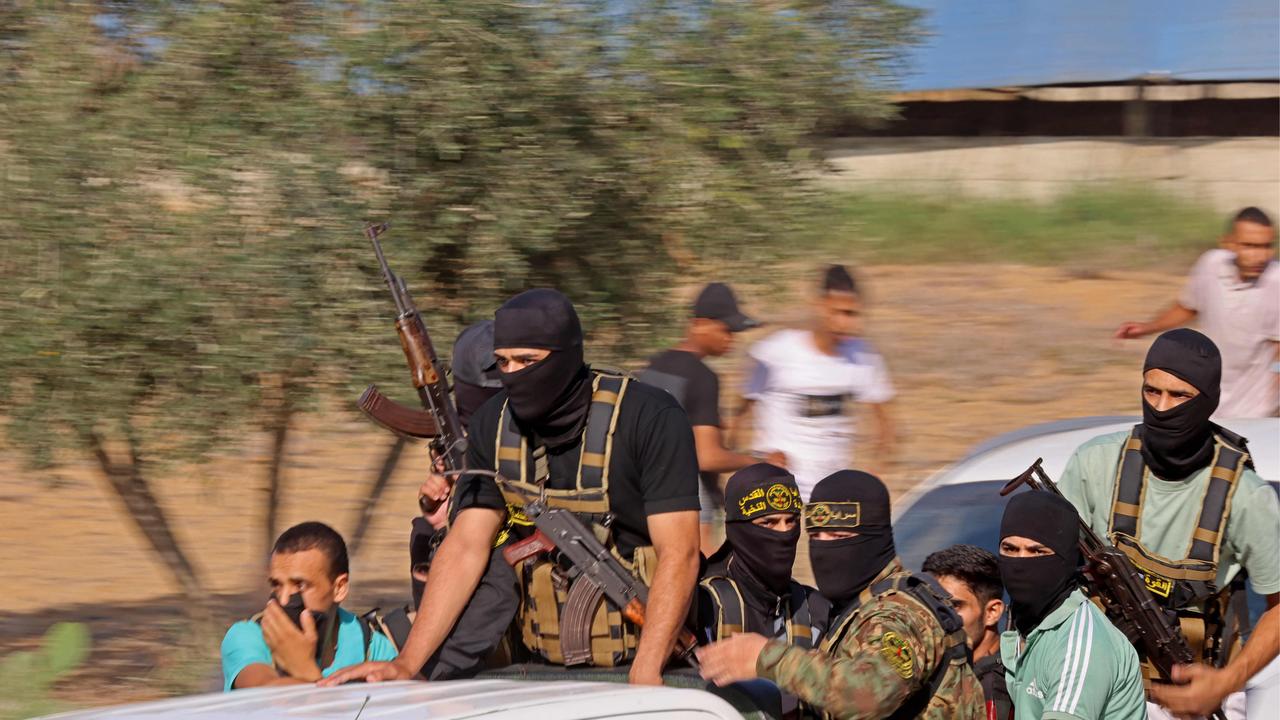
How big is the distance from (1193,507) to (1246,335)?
8.97 feet

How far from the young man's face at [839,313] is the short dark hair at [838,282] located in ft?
0.06

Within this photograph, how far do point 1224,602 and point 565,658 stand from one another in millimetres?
1793

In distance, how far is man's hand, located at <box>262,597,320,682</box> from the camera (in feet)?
13.5

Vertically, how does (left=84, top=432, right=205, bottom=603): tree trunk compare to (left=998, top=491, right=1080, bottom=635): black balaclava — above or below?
below

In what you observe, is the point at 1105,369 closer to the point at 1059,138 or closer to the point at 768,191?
the point at 1059,138

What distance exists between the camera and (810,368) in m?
6.75

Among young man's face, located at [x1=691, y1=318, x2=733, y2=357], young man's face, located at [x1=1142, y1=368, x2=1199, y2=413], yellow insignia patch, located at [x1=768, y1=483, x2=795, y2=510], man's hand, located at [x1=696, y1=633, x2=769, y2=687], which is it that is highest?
young man's face, located at [x1=1142, y1=368, x2=1199, y2=413]

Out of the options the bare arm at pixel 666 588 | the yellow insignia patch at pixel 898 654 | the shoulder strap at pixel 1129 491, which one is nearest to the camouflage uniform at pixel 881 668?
the yellow insignia patch at pixel 898 654

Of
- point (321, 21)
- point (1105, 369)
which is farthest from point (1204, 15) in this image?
point (321, 21)

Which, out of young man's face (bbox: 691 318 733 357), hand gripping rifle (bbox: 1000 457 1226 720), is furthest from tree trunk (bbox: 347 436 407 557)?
hand gripping rifle (bbox: 1000 457 1226 720)

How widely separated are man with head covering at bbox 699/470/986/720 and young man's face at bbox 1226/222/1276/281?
3706 mm

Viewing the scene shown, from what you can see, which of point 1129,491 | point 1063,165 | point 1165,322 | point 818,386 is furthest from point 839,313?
point 1063,165

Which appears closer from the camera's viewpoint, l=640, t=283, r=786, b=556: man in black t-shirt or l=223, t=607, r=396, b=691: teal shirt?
l=223, t=607, r=396, b=691: teal shirt

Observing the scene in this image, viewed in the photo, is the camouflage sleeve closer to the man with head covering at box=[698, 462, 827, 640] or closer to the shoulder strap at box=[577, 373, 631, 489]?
the man with head covering at box=[698, 462, 827, 640]
